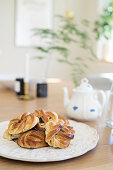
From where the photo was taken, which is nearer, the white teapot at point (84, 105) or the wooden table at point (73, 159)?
the wooden table at point (73, 159)

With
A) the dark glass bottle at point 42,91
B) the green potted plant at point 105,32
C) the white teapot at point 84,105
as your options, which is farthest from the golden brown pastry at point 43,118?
the green potted plant at point 105,32

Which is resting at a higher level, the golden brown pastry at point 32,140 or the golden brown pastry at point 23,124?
the golden brown pastry at point 23,124

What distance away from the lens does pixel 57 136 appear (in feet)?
2.54

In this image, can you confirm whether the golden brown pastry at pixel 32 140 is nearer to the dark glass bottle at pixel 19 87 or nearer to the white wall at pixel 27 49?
the dark glass bottle at pixel 19 87

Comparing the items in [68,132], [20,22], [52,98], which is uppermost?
[20,22]

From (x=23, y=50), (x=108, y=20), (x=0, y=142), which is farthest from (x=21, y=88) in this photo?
(x=23, y=50)

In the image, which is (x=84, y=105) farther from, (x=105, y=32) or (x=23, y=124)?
(x=105, y=32)

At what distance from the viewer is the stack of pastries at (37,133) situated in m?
0.77

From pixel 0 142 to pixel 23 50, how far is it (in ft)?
14.3

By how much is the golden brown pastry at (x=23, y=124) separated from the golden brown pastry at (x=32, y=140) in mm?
17

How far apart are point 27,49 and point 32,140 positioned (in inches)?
175

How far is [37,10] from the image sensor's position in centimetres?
504

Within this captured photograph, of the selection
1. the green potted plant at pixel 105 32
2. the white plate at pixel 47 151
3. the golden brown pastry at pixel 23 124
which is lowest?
the white plate at pixel 47 151

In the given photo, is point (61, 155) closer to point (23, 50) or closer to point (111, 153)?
point (111, 153)
